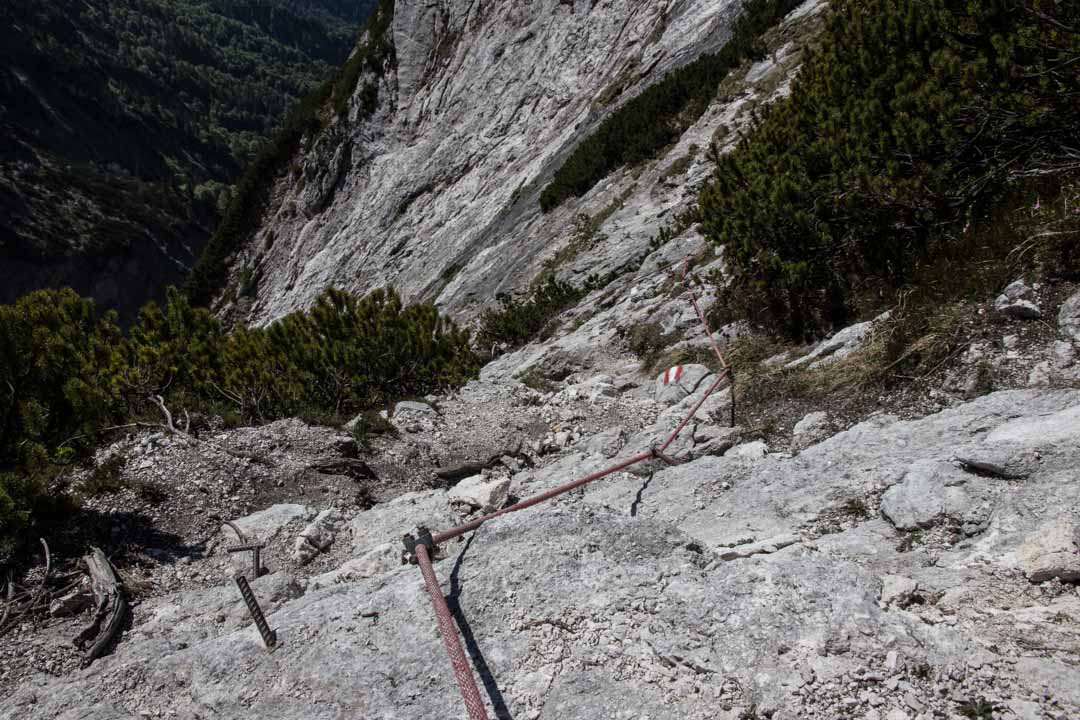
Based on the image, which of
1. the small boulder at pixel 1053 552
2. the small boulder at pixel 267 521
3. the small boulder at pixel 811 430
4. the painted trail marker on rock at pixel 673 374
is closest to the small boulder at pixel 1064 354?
the small boulder at pixel 811 430

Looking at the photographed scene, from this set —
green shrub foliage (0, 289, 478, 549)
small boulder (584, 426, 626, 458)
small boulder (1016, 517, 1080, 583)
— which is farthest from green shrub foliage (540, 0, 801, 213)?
small boulder (1016, 517, 1080, 583)

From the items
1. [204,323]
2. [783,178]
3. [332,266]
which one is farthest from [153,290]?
[783,178]

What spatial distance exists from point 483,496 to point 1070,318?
4.56 metres

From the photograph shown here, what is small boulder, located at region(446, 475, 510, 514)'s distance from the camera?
535 centimetres

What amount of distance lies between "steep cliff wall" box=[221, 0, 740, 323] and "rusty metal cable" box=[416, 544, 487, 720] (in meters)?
11.2

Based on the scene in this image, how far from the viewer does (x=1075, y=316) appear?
158 inches

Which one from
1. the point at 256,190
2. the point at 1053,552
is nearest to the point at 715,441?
the point at 1053,552

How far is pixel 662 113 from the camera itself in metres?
17.7

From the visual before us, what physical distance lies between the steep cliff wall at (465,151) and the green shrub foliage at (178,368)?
5860 mm

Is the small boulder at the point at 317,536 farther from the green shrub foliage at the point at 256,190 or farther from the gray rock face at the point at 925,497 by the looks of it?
the green shrub foliage at the point at 256,190

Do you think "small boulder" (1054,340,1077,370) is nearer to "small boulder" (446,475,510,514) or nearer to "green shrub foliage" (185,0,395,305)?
"small boulder" (446,475,510,514)

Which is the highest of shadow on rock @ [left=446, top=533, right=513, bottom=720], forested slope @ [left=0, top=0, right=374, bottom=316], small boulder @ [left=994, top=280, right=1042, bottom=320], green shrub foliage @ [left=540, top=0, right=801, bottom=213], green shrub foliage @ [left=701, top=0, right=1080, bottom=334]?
forested slope @ [left=0, top=0, right=374, bottom=316]

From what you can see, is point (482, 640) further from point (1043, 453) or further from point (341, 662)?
point (1043, 453)

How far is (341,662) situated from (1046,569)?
3.23 meters
